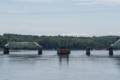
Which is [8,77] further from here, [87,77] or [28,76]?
[87,77]

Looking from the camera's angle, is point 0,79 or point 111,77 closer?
point 0,79

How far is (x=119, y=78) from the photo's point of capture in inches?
3324

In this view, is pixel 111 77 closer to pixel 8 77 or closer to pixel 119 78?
pixel 119 78

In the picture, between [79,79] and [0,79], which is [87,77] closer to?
[79,79]

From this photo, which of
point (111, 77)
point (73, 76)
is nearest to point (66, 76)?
point (73, 76)

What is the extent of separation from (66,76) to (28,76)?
18.1 ft

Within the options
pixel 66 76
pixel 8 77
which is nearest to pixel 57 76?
pixel 66 76

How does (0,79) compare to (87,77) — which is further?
(87,77)

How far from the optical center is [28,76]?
88000 millimetres

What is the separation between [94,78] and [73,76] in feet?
15.6

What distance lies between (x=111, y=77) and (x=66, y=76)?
21.4 feet

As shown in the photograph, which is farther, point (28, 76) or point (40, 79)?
point (28, 76)

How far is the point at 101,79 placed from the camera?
8294 cm

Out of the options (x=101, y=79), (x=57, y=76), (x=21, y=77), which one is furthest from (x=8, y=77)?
(x=101, y=79)
